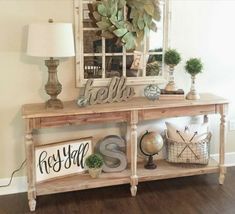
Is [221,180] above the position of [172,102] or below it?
below

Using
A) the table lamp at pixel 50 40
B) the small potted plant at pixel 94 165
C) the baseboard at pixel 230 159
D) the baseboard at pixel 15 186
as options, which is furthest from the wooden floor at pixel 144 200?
the table lamp at pixel 50 40

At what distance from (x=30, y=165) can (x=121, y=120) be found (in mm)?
781

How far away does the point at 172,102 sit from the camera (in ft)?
9.75

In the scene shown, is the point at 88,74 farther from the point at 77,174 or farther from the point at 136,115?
the point at 77,174

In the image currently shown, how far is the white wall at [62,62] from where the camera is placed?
9.27 feet

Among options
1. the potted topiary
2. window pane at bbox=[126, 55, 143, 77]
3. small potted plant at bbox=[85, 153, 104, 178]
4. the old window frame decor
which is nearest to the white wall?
the old window frame decor

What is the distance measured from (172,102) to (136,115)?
13.4 inches

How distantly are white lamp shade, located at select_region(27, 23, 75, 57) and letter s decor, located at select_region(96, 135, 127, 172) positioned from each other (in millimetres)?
878

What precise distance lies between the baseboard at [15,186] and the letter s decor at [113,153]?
0.70 meters

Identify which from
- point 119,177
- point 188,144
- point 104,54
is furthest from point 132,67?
point 119,177

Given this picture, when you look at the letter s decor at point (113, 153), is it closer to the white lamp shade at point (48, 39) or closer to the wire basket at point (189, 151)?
the wire basket at point (189, 151)

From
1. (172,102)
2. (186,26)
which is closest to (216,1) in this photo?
(186,26)

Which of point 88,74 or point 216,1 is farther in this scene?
point 216,1

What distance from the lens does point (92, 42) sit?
9.78ft
